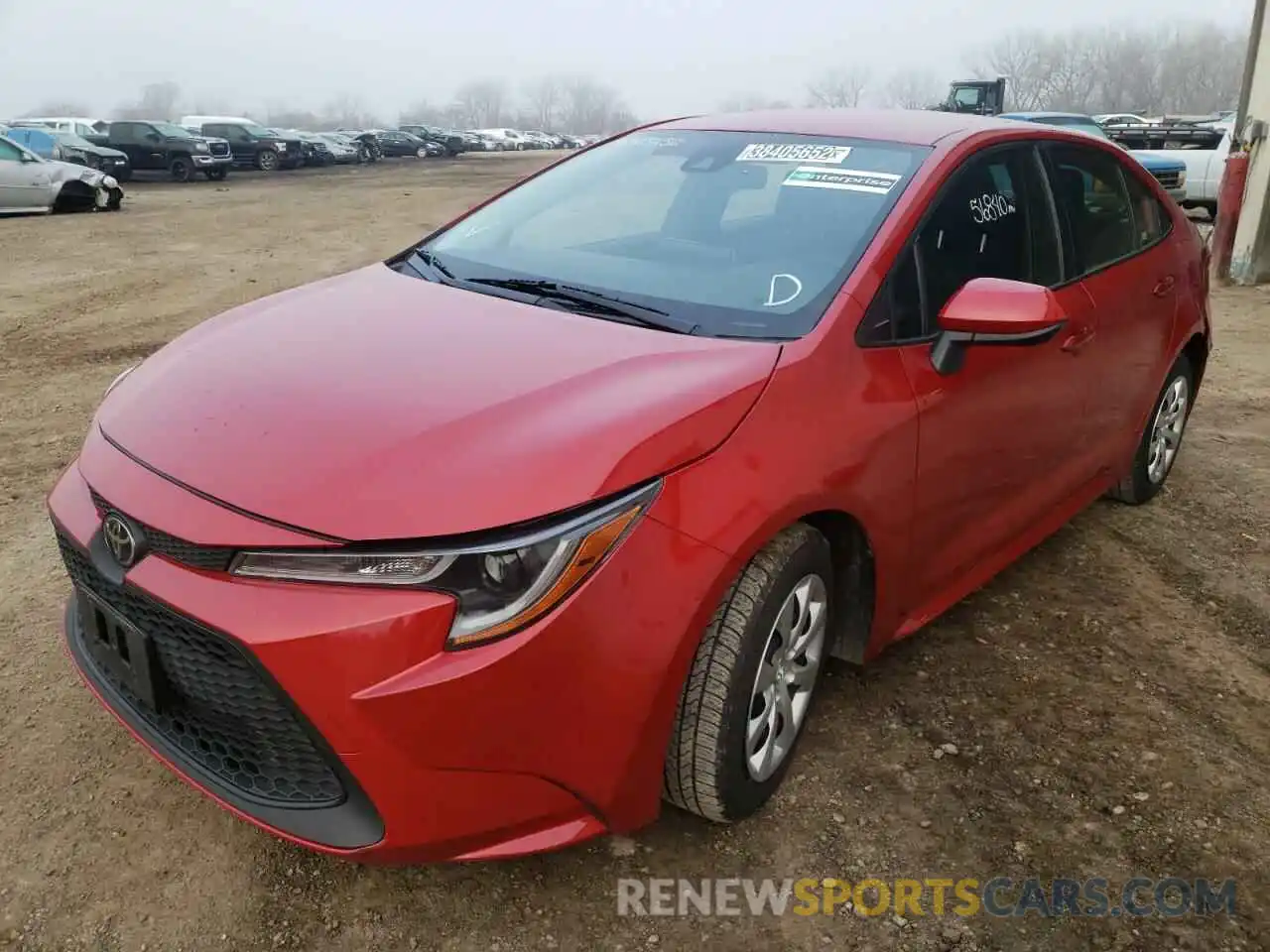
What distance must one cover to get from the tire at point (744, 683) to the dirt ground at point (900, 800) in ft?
0.63

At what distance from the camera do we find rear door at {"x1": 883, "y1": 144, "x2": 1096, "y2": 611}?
2701mm

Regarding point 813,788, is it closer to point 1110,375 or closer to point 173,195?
point 1110,375

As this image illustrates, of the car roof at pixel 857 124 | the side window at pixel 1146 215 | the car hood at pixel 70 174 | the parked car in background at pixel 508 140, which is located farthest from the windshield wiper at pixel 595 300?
the parked car in background at pixel 508 140

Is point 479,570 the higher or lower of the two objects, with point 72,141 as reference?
higher

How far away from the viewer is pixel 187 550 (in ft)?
6.29

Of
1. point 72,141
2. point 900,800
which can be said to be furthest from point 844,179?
point 72,141

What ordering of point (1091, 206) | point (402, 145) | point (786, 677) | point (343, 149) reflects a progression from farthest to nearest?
point (402, 145) → point (343, 149) → point (1091, 206) → point (786, 677)

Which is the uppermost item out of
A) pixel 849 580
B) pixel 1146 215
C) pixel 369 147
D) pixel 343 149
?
pixel 1146 215

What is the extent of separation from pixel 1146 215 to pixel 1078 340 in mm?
1048

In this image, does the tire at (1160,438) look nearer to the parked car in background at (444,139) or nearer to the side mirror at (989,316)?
the side mirror at (989,316)

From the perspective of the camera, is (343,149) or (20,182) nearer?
(20,182)

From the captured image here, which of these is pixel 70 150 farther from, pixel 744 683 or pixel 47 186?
pixel 744 683

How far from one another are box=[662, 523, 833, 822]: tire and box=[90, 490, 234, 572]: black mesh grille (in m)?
0.92

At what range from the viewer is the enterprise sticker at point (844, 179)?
2.82 m
